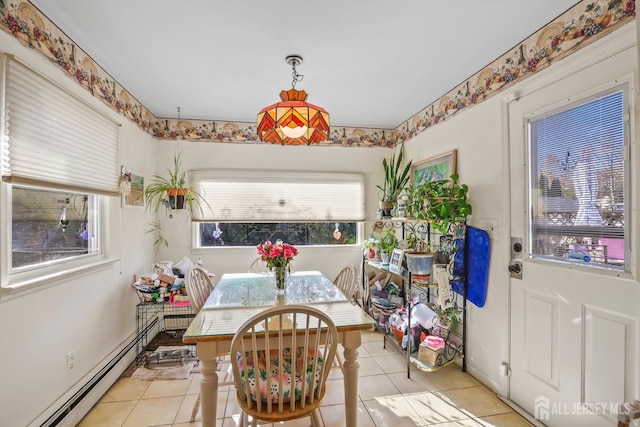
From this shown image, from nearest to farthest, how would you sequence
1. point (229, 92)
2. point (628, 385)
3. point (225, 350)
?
point (628, 385) → point (225, 350) → point (229, 92)

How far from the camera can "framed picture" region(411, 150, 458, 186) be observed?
2.63 metres

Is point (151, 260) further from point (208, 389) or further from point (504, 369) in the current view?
point (504, 369)

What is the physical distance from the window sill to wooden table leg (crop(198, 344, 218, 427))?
3.23 ft

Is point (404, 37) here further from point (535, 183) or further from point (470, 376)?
point (470, 376)

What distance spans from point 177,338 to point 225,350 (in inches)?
81.4

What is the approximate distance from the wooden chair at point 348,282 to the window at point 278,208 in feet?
3.80

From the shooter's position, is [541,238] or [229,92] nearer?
[541,238]

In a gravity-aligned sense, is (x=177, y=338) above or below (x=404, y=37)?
below

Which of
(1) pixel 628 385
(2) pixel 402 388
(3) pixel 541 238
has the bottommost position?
Answer: (2) pixel 402 388

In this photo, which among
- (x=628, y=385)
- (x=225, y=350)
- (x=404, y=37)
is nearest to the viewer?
(x=628, y=385)

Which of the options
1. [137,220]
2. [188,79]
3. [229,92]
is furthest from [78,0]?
[137,220]

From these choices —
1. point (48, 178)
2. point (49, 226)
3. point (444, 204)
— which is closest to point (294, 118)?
point (444, 204)

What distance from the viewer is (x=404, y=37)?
183 cm

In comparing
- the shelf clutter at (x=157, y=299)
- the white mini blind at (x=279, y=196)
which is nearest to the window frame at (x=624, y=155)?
the white mini blind at (x=279, y=196)
